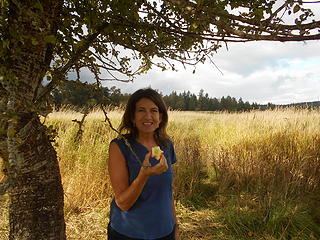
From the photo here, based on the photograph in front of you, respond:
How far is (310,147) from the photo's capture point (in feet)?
16.6

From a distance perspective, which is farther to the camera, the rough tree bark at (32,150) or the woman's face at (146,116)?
the woman's face at (146,116)

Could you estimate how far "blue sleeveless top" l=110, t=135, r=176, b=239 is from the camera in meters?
1.58

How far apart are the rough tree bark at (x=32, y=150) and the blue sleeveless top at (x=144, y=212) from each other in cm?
37

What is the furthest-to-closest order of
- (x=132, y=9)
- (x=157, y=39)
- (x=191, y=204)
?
(x=191, y=204), (x=157, y=39), (x=132, y=9)

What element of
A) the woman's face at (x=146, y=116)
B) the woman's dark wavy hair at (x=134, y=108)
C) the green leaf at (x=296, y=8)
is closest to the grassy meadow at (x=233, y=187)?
the woman's dark wavy hair at (x=134, y=108)

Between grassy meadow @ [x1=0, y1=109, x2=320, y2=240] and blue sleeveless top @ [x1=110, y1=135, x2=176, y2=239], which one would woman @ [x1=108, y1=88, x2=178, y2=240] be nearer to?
blue sleeveless top @ [x1=110, y1=135, x2=176, y2=239]

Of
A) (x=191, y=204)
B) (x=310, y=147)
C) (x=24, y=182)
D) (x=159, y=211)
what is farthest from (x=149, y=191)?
(x=310, y=147)

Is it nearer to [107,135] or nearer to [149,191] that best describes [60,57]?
[149,191]

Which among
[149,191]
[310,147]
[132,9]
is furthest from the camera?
[310,147]

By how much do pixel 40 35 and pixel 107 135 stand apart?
13.8 feet

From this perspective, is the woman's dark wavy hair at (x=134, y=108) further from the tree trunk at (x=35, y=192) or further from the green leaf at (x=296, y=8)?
the green leaf at (x=296, y=8)

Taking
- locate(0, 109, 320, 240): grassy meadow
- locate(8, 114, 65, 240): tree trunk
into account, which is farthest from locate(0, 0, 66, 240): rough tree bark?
locate(0, 109, 320, 240): grassy meadow

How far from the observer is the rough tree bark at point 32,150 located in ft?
4.37

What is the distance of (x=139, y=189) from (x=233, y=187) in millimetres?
3648
